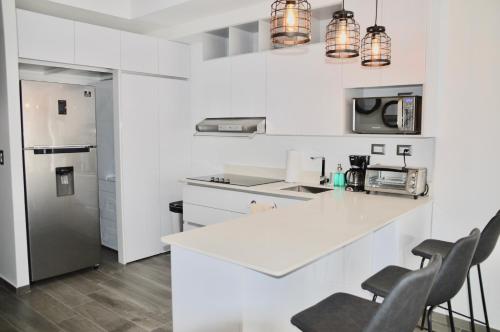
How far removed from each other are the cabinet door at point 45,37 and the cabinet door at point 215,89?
1.36 meters

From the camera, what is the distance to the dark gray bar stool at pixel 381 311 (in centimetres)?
128

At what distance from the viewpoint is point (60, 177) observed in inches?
151

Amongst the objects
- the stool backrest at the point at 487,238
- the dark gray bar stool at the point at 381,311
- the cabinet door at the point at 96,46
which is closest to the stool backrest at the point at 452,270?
the dark gray bar stool at the point at 381,311

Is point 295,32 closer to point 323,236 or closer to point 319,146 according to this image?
point 323,236

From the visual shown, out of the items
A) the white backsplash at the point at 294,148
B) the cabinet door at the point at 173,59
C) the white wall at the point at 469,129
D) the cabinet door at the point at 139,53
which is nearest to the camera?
the white wall at the point at 469,129

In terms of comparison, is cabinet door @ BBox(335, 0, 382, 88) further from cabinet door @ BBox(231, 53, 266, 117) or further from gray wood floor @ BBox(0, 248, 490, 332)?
gray wood floor @ BBox(0, 248, 490, 332)

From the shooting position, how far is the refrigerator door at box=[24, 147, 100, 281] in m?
3.66

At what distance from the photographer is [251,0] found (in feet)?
12.3

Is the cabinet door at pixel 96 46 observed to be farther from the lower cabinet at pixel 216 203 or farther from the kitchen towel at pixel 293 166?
the kitchen towel at pixel 293 166

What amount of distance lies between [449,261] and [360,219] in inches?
26.2

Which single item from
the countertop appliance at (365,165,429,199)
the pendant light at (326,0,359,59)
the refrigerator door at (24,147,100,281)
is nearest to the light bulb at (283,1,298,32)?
the pendant light at (326,0,359,59)

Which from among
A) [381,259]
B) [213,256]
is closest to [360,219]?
[381,259]

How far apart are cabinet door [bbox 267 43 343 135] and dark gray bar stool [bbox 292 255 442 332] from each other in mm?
1935

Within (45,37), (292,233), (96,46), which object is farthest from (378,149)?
(45,37)
